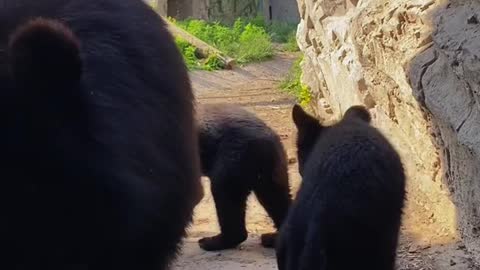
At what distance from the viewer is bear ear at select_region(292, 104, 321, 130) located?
4047 mm

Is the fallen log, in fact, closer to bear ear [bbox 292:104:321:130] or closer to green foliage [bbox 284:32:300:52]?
green foliage [bbox 284:32:300:52]

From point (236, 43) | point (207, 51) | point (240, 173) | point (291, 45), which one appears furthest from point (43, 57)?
point (291, 45)

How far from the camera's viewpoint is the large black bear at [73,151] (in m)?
2.05

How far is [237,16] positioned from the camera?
19172mm

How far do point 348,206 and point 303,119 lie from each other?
653 mm

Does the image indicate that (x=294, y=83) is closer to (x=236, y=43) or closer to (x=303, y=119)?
(x=236, y=43)

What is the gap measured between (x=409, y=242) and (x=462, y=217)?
50 cm

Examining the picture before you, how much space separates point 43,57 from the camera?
6.70 ft

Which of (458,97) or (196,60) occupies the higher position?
(458,97)

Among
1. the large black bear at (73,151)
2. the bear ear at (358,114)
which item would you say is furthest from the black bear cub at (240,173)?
the large black bear at (73,151)

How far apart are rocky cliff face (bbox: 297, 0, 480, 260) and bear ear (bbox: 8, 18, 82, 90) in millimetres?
2177

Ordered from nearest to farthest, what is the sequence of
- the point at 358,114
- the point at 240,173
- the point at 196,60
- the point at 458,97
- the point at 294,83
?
the point at 358,114 < the point at 458,97 < the point at 240,173 < the point at 294,83 < the point at 196,60

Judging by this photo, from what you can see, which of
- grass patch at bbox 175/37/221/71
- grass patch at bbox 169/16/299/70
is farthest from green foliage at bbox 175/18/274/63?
grass patch at bbox 175/37/221/71

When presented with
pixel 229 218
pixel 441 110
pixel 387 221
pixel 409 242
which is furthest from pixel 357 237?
pixel 229 218
